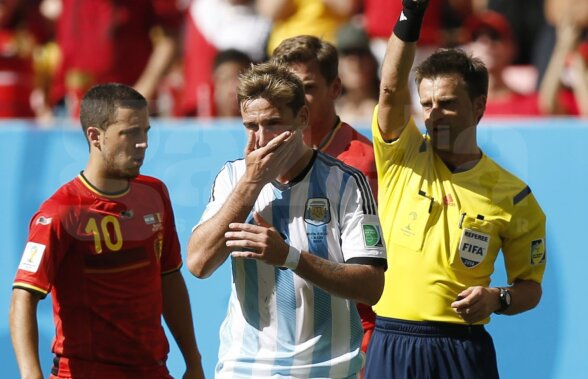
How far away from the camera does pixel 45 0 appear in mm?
10453

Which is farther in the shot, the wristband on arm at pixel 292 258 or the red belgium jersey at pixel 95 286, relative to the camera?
the red belgium jersey at pixel 95 286

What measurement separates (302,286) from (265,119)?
0.64 meters

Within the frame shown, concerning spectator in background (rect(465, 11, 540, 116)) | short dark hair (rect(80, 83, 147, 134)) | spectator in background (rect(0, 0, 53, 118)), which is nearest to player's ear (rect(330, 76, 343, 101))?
short dark hair (rect(80, 83, 147, 134))

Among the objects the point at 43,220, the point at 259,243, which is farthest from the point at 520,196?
the point at 43,220

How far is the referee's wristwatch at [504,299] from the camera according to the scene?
15.9 feet

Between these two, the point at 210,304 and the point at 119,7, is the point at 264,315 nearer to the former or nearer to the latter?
the point at 210,304

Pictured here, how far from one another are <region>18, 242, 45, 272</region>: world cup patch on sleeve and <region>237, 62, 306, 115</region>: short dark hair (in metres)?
1.04

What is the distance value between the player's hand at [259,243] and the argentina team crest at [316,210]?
269mm

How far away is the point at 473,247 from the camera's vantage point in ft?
16.2

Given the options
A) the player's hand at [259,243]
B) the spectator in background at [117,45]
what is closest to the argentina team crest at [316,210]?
the player's hand at [259,243]

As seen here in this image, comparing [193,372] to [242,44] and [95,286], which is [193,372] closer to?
[95,286]

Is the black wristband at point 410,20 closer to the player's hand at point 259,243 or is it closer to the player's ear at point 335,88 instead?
the player's ear at point 335,88

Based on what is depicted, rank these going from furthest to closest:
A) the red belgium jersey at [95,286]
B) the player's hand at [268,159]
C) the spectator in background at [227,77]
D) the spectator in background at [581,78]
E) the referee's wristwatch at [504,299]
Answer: the spectator in background at [581,78], the spectator in background at [227,77], the referee's wristwatch at [504,299], the red belgium jersey at [95,286], the player's hand at [268,159]

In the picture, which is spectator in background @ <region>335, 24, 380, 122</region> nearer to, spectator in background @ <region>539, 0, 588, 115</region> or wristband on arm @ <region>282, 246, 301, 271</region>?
spectator in background @ <region>539, 0, 588, 115</region>
